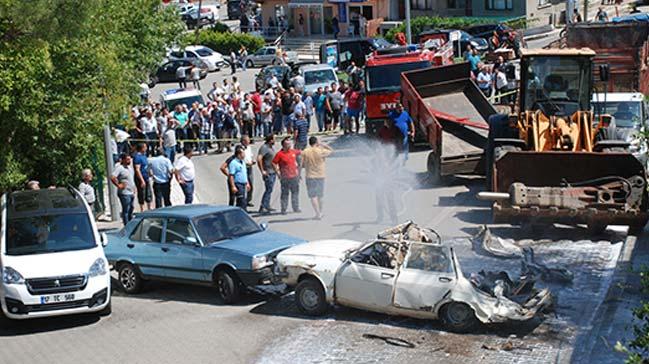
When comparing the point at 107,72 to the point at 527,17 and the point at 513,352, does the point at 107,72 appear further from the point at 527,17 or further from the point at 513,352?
the point at 527,17

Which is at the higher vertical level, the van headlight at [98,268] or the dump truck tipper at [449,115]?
the dump truck tipper at [449,115]

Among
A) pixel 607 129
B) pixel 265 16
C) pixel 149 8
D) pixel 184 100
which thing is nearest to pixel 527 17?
pixel 265 16

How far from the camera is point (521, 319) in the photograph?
13633mm

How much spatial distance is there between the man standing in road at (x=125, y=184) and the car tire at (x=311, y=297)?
24.0 ft

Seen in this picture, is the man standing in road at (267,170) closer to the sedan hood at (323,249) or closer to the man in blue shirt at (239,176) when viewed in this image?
the man in blue shirt at (239,176)

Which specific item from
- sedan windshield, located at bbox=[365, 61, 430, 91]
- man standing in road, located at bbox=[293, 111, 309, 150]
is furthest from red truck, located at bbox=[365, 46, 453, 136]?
man standing in road, located at bbox=[293, 111, 309, 150]

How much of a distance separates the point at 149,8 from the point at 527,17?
1373 inches

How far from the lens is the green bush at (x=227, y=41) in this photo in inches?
2489

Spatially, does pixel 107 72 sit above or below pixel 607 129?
above

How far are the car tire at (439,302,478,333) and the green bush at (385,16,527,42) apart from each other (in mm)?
43429

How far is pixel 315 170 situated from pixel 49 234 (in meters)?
6.49

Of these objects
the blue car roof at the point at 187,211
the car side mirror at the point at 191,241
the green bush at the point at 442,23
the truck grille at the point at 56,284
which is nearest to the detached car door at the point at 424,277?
the car side mirror at the point at 191,241

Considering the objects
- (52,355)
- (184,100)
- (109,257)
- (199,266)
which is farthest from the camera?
(184,100)

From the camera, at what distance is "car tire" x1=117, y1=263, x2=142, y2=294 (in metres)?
17.2
